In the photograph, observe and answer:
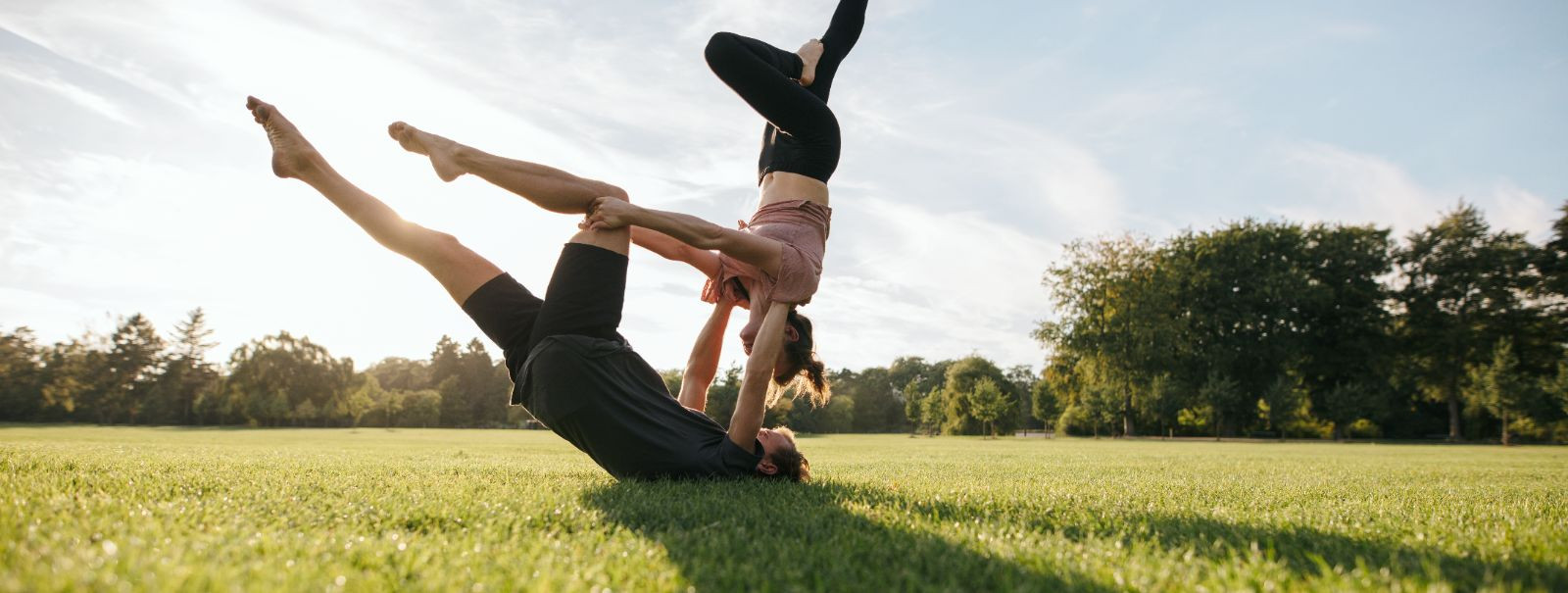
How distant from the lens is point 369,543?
1.84 metres

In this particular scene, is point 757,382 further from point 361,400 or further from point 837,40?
point 361,400

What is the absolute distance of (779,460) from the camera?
12.4 ft

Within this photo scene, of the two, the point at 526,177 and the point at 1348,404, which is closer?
the point at 526,177

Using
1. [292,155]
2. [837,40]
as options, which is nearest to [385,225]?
[292,155]

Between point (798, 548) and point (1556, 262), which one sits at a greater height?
point (1556, 262)

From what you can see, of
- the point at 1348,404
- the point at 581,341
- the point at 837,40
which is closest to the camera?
the point at 581,341

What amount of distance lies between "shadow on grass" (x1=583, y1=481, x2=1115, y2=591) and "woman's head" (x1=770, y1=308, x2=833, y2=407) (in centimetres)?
119

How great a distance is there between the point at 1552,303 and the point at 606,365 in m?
54.7

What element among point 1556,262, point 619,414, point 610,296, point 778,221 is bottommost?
point 619,414

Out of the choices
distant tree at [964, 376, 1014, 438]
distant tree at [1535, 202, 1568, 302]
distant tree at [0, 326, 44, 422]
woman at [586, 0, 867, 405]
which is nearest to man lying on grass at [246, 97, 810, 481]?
woman at [586, 0, 867, 405]

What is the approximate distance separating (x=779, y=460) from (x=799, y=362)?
2.03 feet

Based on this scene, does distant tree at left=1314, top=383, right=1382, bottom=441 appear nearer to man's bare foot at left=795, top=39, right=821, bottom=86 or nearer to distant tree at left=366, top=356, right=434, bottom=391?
man's bare foot at left=795, top=39, right=821, bottom=86

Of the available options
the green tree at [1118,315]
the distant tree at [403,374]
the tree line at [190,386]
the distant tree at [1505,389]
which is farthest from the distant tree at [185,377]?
the distant tree at [1505,389]

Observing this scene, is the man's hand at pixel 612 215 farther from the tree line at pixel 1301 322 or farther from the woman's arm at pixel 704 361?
the tree line at pixel 1301 322
